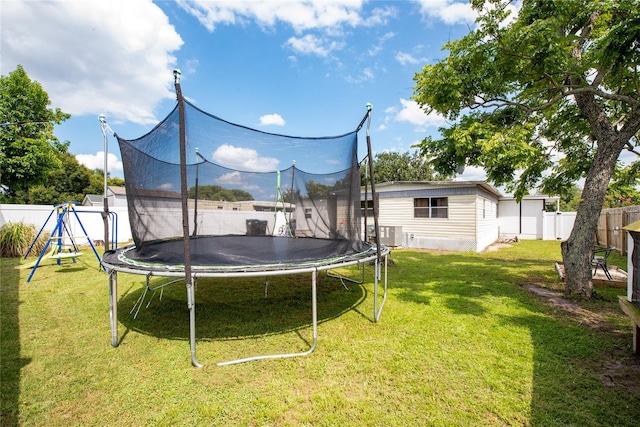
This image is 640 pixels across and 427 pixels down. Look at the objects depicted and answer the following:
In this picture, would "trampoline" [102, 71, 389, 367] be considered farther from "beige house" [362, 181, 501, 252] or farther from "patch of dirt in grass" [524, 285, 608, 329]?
"beige house" [362, 181, 501, 252]

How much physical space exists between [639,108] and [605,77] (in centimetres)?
61

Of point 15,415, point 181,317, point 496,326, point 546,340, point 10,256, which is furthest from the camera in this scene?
point 10,256

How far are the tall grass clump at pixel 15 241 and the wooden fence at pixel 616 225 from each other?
15094 millimetres

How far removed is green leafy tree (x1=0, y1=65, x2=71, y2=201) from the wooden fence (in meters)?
20.7

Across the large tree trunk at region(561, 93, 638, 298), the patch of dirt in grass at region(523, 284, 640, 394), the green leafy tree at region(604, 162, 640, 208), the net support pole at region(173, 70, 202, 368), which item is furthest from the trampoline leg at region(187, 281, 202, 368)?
the green leafy tree at region(604, 162, 640, 208)

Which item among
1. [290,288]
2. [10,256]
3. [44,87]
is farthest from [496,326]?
[44,87]

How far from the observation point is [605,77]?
385cm

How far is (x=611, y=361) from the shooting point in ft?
7.43

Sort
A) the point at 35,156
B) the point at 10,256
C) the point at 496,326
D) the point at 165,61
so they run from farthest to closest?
the point at 35,156 → the point at 10,256 → the point at 165,61 → the point at 496,326

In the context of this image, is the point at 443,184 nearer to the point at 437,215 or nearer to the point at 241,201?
the point at 437,215

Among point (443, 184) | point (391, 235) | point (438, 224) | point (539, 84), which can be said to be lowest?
point (391, 235)

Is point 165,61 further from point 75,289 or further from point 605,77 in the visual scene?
point 605,77

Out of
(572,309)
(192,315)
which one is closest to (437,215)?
(572,309)

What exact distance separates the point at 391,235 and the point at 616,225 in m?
6.86
